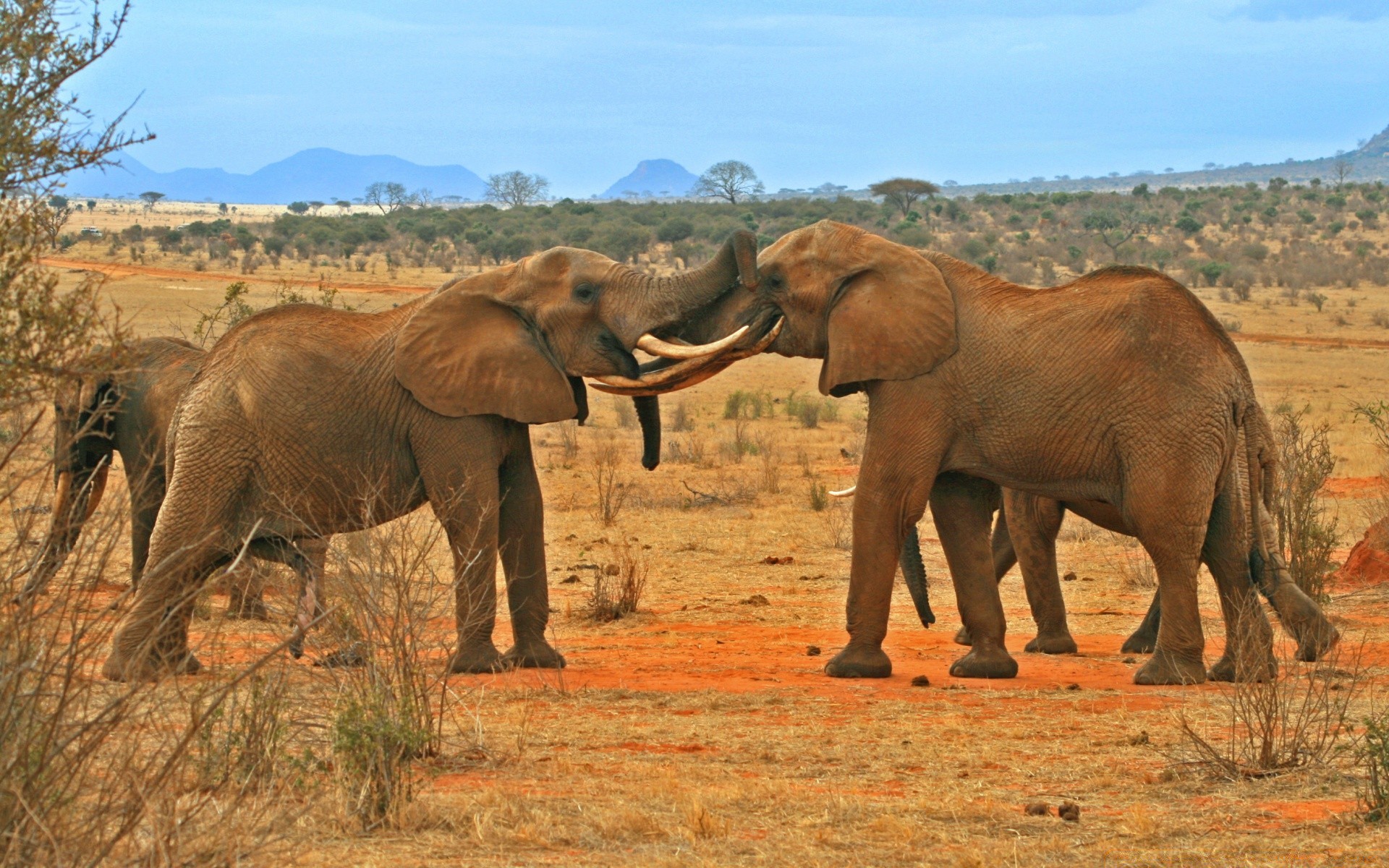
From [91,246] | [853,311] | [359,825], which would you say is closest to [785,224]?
[91,246]

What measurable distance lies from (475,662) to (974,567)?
10.2 feet

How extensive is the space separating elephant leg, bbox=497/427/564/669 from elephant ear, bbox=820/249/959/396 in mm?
1978

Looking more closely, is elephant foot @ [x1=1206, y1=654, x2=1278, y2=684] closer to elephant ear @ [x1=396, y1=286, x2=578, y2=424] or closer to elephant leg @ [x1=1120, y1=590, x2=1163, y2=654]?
elephant leg @ [x1=1120, y1=590, x2=1163, y2=654]

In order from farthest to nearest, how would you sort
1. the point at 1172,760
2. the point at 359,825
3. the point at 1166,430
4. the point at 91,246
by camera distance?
1. the point at 91,246
2. the point at 1166,430
3. the point at 1172,760
4. the point at 359,825

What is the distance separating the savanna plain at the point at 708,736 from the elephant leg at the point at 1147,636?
5.9 inches

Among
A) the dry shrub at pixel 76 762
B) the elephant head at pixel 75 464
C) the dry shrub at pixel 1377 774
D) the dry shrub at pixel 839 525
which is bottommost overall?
the dry shrub at pixel 839 525

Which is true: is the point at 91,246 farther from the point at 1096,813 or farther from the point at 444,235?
the point at 1096,813

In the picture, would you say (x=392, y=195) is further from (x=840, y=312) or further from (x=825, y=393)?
(x=840, y=312)

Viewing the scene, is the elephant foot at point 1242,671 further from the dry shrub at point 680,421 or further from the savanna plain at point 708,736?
the dry shrub at point 680,421

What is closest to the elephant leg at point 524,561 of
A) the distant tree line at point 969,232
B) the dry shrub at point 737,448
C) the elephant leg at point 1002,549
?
the elephant leg at point 1002,549

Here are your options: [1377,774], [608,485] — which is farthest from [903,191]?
[1377,774]

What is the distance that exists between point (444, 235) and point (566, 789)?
6184 cm

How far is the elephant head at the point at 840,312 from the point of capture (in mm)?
10023

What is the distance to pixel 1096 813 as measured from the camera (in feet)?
22.0
